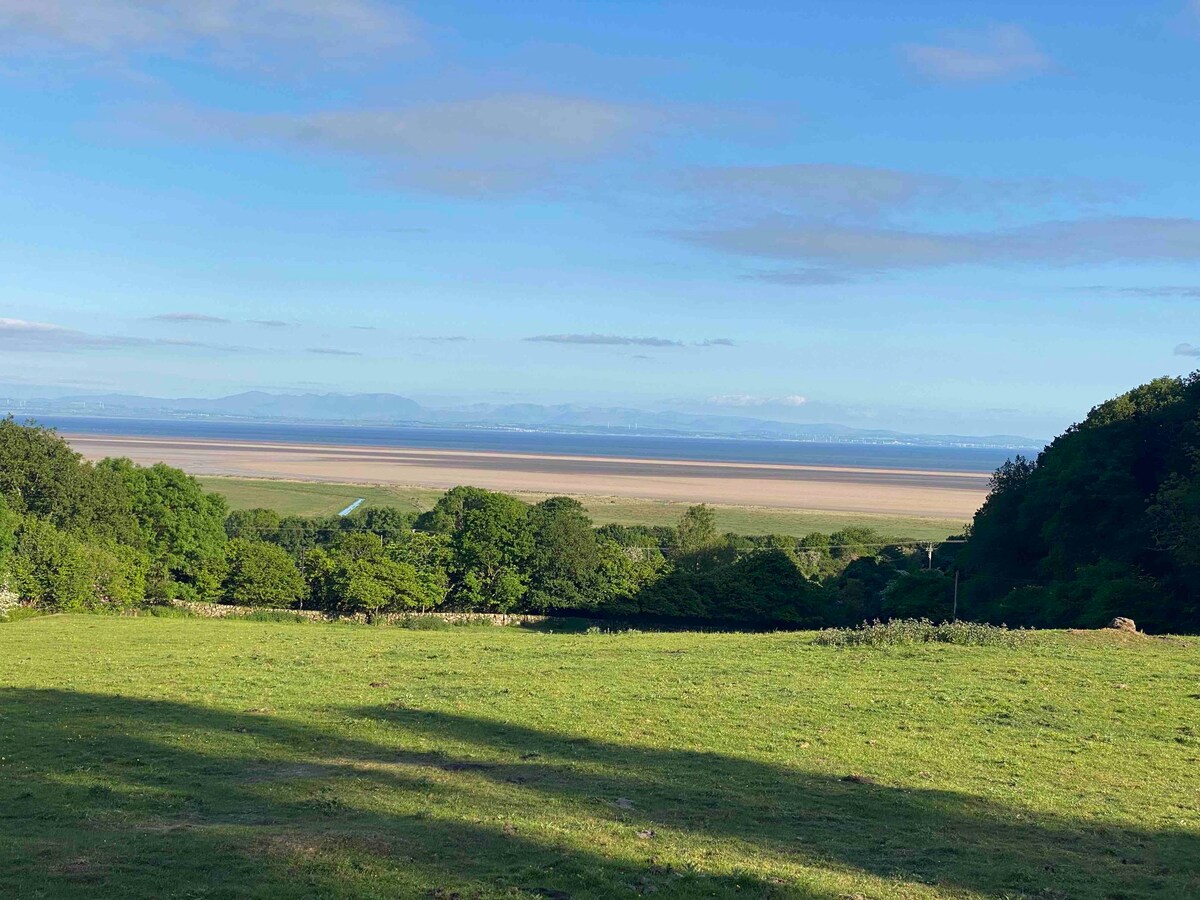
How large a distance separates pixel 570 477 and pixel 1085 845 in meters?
172

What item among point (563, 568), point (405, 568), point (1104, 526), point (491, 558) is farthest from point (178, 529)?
point (1104, 526)

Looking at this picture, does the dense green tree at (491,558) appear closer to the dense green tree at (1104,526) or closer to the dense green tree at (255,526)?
the dense green tree at (255,526)

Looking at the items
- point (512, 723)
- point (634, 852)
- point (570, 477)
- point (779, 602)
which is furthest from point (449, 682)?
point (570, 477)

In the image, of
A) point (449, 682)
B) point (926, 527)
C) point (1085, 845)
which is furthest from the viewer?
point (926, 527)

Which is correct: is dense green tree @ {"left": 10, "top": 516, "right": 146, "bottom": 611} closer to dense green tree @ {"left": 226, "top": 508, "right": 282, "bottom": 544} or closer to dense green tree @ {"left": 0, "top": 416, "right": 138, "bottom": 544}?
dense green tree @ {"left": 0, "top": 416, "right": 138, "bottom": 544}

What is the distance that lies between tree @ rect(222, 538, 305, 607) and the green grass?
27.6 m

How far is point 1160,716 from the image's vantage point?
1723 centimetres

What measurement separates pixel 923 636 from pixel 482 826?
19.3 m

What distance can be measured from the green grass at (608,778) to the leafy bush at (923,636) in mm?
1826

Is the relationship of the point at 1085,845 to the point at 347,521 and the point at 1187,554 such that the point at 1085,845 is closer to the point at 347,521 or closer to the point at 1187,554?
the point at 1187,554

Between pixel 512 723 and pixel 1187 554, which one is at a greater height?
pixel 1187 554

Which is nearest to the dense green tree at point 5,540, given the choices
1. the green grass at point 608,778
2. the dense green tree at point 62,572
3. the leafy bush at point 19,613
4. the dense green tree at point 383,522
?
the dense green tree at point 62,572

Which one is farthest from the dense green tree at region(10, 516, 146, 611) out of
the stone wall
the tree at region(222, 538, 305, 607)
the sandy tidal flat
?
the sandy tidal flat

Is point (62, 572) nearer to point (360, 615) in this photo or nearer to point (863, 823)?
point (360, 615)
